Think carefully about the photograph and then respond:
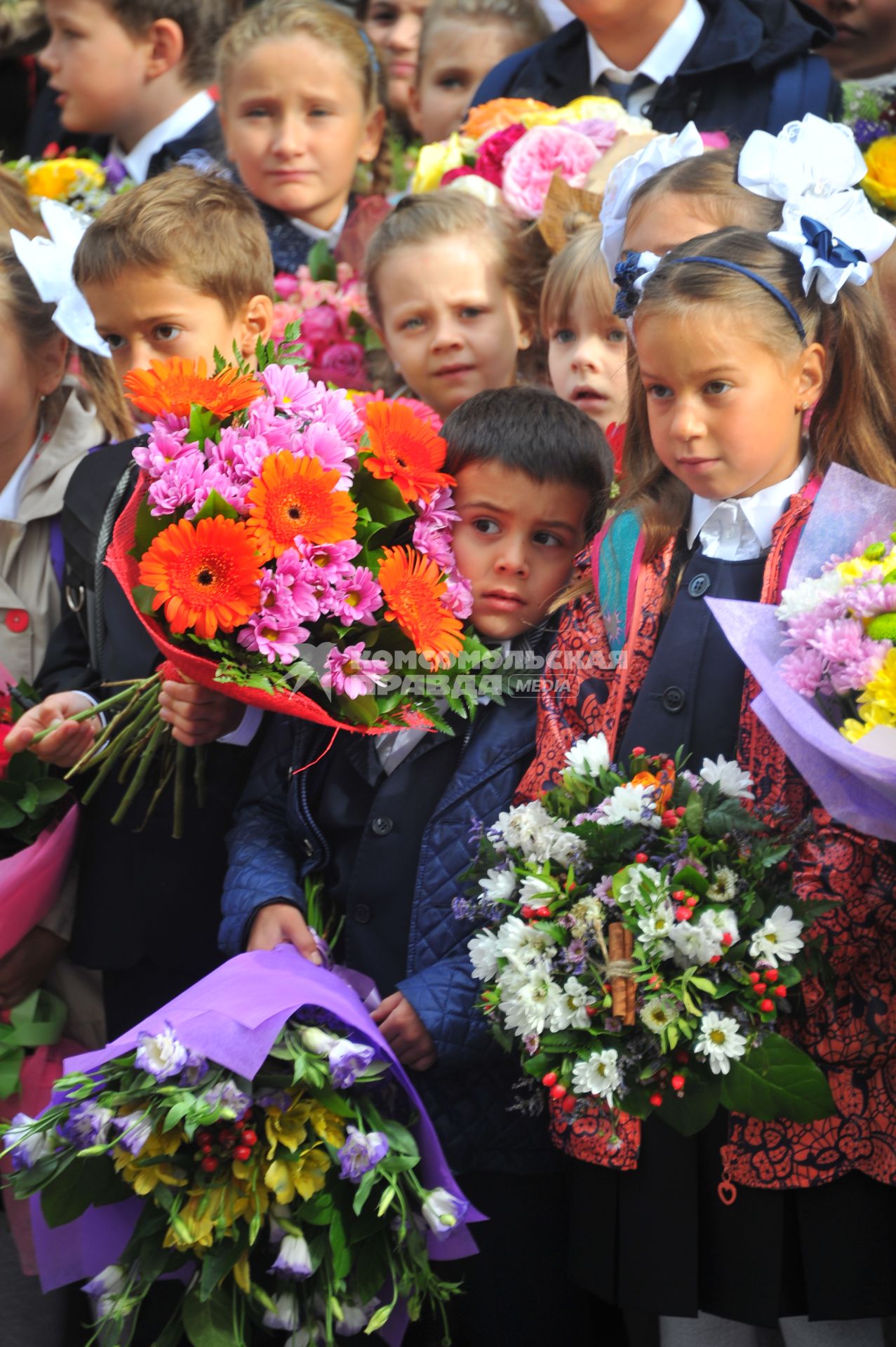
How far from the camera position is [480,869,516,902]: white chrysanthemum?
219 cm

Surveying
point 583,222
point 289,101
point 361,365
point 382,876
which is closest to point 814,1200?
point 382,876

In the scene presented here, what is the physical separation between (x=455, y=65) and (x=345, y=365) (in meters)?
1.26

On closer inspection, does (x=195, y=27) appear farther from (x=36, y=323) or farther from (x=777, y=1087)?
(x=777, y=1087)

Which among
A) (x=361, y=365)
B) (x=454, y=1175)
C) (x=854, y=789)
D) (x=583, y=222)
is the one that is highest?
(x=583, y=222)

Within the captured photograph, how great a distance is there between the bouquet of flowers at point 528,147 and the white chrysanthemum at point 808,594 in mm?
1700

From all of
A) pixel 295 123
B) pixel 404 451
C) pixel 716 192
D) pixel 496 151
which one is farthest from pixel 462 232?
pixel 404 451

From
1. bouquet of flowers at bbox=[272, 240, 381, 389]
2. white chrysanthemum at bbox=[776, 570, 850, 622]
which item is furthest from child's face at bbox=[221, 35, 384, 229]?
white chrysanthemum at bbox=[776, 570, 850, 622]

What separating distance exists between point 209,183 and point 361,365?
884 mm

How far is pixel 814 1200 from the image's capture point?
2.16 metres

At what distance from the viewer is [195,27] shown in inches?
193

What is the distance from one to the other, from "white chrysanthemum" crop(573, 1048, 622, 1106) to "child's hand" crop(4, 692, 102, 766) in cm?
130

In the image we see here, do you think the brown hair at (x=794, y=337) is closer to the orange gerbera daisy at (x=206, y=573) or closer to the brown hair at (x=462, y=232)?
the orange gerbera daisy at (x=206, y=573)

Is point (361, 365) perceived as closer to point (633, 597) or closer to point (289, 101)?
point (289, 101)

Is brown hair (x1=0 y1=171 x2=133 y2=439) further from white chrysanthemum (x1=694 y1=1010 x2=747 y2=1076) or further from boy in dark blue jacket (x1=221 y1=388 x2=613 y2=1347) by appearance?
white chrysanthemum (x1=694 y1=1010 x2=747 y2=1076)
